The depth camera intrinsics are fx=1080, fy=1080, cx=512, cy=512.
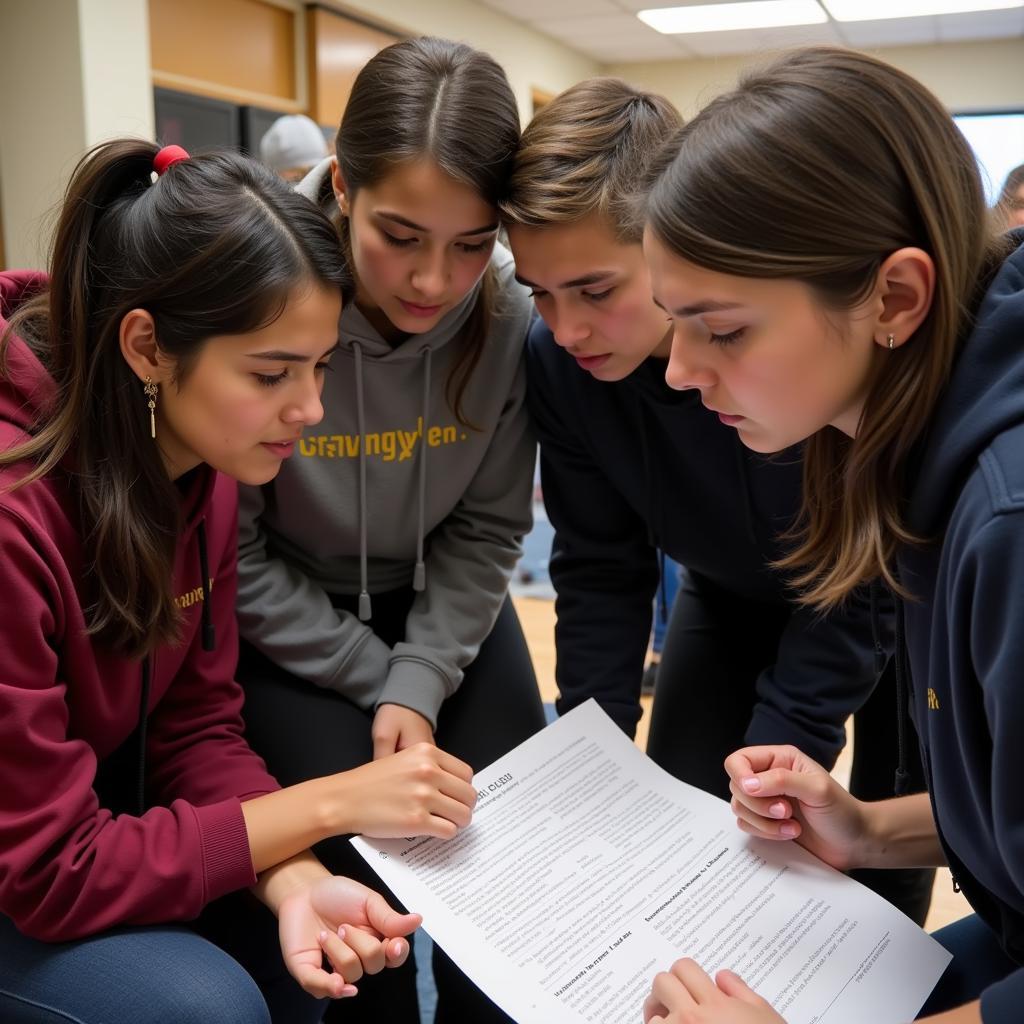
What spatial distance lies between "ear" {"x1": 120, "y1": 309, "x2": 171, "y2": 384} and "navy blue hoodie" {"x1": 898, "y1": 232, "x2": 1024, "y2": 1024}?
653 mm

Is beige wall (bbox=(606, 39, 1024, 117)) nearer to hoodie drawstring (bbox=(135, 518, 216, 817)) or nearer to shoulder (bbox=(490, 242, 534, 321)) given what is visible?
shoulder (bbox=(490, 242, 534, 321))

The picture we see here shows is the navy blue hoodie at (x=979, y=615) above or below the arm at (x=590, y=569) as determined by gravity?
above

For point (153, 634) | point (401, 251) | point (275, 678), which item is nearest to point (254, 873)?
point (153, 634)

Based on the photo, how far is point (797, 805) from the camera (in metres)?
0.98

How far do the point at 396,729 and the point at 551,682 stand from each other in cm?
180

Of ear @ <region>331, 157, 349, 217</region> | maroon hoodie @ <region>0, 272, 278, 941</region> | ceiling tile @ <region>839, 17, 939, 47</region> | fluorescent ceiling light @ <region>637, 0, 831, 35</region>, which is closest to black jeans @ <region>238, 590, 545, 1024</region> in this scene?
maroon hoodie @ <region>0, 272, 278, 941</region>

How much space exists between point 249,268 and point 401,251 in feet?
0.78

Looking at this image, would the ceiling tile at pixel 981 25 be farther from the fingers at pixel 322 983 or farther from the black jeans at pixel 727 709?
the fingers at pixel 322 983

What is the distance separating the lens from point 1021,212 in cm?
151

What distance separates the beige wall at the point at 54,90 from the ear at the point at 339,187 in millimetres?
2377

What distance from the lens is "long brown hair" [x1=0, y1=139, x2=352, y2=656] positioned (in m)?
0.94

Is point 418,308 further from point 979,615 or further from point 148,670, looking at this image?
point 979,615

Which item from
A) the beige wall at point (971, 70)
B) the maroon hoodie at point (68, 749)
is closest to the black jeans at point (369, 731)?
the maroon hoodie at point (68, 749)

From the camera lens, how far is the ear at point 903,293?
757mm
